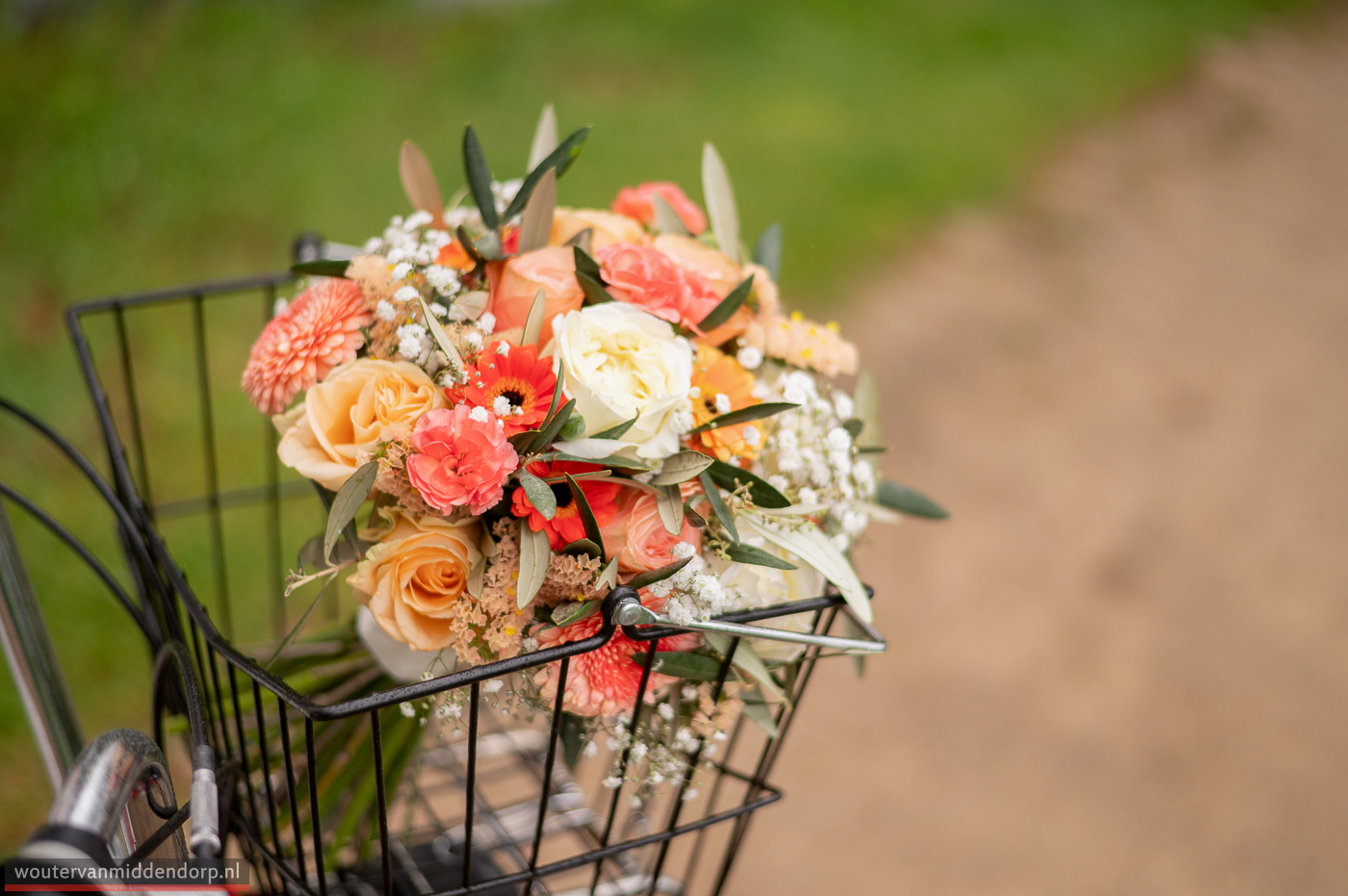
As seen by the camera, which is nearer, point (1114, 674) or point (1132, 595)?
point (1114, 674)

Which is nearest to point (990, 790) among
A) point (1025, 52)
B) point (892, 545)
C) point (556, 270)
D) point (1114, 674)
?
point (1114, 674)

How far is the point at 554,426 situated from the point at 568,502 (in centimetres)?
8

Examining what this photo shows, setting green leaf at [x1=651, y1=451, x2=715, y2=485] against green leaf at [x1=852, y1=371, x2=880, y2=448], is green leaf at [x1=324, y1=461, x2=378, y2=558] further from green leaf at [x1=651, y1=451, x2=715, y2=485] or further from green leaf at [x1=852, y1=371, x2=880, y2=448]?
green leaf at [x1=852, y1=371, x2=880, y2=448]

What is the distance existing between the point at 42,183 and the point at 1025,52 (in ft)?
12.1

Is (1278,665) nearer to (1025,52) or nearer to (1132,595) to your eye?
(1132,595)

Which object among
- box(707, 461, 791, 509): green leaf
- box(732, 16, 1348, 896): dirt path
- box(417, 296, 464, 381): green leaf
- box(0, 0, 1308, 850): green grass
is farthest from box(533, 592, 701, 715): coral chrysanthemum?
box(0, 0, 1308, 850): green grass

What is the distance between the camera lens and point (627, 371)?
780 millimetres

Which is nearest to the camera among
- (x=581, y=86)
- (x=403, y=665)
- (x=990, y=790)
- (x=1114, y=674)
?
(x=403, y=665)

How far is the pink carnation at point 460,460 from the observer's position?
70 cm

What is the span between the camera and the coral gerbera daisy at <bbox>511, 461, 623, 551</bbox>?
2.48 feet

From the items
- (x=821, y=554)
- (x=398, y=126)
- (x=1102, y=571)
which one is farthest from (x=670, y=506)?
(x=398, y=126)

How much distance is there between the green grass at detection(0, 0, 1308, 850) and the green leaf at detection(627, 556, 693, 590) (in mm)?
1271

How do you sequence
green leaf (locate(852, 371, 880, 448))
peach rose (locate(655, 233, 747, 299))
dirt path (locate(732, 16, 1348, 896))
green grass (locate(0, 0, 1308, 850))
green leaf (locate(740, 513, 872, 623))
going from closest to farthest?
green leaf (locate(740, 513, 872, 623)), peach rose (locate(655, 233, 747, 299)), green leaf (locate(852, 371, 880, 448)), dirt path (locate(732, 16, 1348, 896)), green grass (locate(0, 0, 1308, 850))

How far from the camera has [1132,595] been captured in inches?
90.1
